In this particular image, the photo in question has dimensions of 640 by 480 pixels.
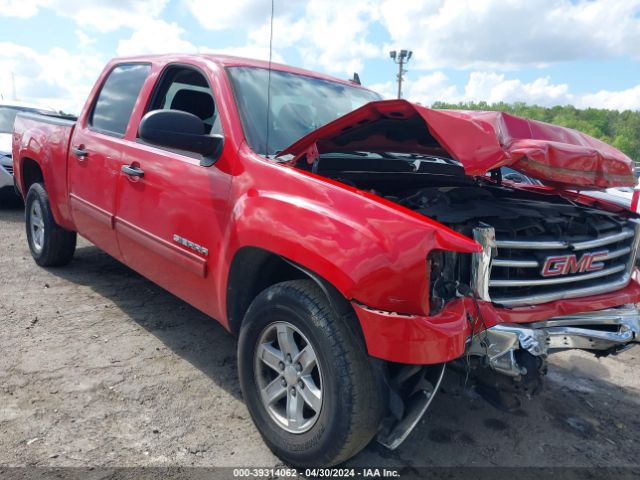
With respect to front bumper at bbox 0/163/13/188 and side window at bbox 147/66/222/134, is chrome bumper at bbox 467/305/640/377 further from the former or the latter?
front bumper at bbox 0/163/13/188

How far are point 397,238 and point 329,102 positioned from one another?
188 cm

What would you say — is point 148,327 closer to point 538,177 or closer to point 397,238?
point 397,238

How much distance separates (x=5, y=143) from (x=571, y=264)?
858 centimetres

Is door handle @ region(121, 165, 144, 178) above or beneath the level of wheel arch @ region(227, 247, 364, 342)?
above

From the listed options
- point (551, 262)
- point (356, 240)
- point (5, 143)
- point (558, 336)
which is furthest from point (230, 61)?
point (5, 143)

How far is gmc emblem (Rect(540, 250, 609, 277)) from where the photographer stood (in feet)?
8.47

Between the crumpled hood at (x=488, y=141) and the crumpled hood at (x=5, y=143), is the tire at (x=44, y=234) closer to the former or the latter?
the crumpled hood at (x=488, y=141)

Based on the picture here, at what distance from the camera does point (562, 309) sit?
2611 mm

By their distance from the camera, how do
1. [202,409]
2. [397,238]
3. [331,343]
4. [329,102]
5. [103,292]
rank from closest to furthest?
[397,238] → [331,343] → [202,409] → [329,102] → [103,292]

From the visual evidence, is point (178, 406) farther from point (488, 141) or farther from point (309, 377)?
point (488, 141)

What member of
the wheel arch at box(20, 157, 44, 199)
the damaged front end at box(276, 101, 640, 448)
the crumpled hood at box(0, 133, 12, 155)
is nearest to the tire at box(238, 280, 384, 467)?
the damaged front end at box(276, 101, 640, 448)

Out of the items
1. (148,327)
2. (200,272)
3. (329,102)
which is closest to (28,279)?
(148,327)

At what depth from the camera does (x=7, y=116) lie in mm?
9422

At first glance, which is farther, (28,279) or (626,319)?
(28,279)
